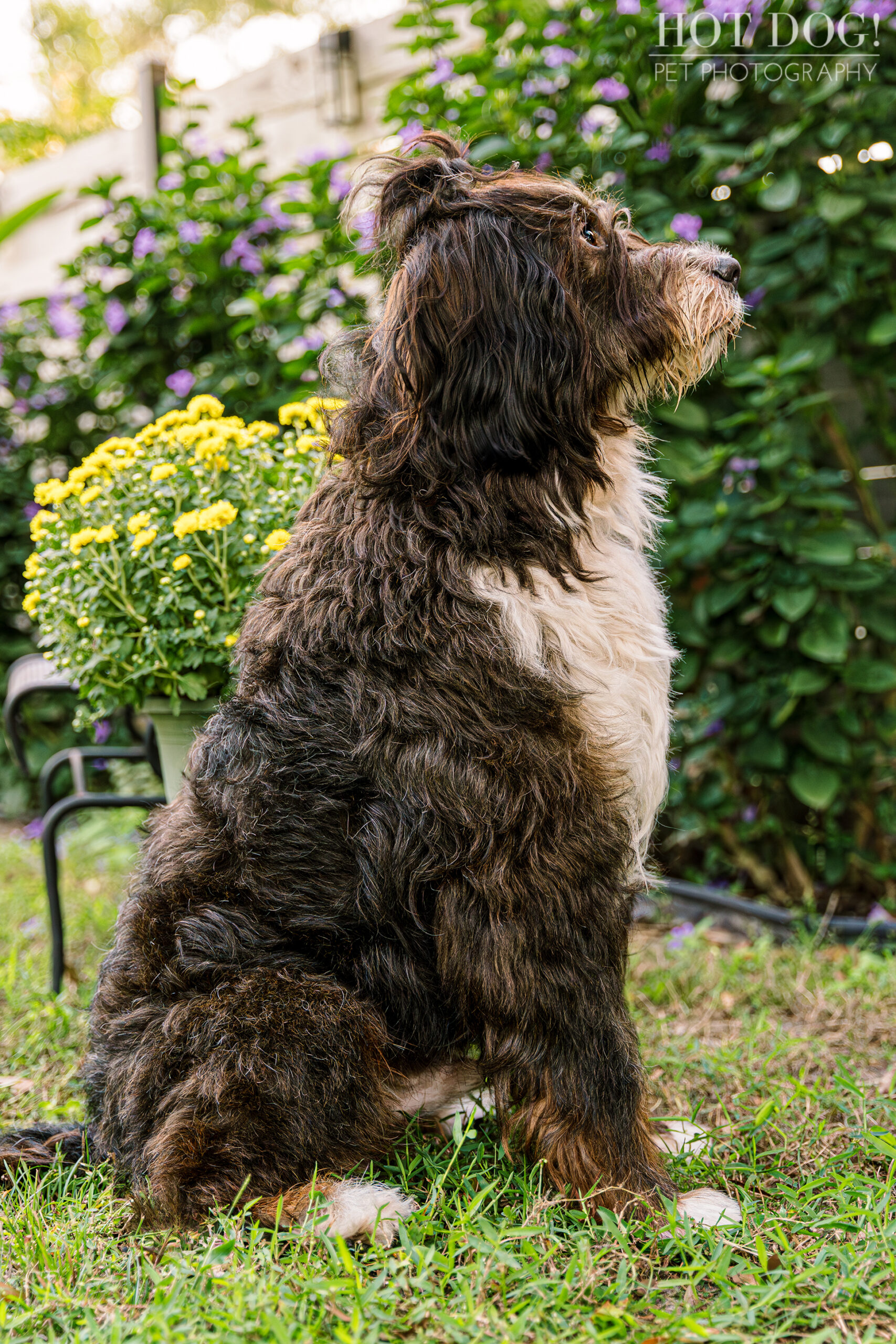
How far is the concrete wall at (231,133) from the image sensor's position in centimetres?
486

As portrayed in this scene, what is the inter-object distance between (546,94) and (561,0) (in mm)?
554

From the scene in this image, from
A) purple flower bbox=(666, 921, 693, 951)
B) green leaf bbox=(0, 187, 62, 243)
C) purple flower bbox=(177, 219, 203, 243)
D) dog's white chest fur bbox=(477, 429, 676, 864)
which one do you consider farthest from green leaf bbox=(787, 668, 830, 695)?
purple flower bbox=(177, 219, 203, 243)

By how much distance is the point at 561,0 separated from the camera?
3904 mm

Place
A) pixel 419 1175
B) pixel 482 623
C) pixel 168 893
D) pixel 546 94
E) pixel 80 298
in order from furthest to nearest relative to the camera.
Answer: pixel 80 298 < pixel 546 94 < pixel 419 1175 < pixel 168 893 < pixel 482 623

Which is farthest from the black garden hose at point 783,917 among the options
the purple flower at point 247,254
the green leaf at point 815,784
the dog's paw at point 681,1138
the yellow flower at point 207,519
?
the purple flower at point 247,254

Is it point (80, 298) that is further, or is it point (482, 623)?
point (80, 298)

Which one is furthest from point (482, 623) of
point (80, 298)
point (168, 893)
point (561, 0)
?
point (80, 298)

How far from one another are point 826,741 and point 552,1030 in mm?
2175

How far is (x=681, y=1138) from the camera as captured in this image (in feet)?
7.17

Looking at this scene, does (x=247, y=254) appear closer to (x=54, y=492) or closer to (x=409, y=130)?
(x=409, y=130)

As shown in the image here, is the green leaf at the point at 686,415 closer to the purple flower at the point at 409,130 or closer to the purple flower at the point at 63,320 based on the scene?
the purple flower at the point at 409,130

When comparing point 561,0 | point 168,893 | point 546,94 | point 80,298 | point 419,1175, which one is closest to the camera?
point 168,893

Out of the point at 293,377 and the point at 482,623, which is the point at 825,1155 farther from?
the point at 293,377

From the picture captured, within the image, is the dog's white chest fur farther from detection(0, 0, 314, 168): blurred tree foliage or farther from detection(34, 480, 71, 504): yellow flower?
detection(0, 0, 314, 168): blurred tree foliage
